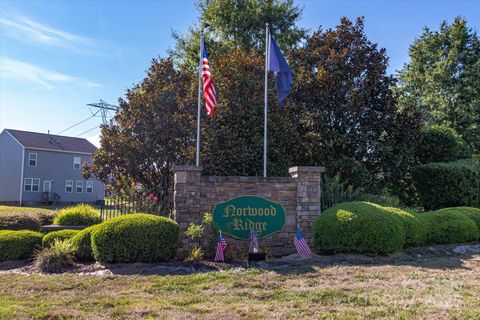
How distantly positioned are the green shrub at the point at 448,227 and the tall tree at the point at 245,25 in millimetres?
10479

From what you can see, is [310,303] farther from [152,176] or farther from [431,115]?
[431,115]

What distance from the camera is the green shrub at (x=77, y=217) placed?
36.0 ft

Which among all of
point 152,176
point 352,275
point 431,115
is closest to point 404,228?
point 352,275

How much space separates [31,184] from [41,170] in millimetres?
1386

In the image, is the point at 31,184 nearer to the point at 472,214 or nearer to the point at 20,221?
the point at 20,221

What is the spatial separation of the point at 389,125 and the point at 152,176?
7.46m

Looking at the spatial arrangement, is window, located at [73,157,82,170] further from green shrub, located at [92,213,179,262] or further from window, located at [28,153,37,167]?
green shrub, located at [92,213,179,262]

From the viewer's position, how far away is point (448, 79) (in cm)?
2111

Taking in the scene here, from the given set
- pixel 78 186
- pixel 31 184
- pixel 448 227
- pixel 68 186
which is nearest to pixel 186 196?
pixel 448 227

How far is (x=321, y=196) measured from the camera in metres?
10.4

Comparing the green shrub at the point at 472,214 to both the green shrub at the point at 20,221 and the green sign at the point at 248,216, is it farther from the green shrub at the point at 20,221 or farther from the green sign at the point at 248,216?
the green shrub at the point at 20,221

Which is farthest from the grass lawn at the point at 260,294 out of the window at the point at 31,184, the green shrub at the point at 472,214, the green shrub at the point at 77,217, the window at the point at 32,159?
the window at the point at 32,159

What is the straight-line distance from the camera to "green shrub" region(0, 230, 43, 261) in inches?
332

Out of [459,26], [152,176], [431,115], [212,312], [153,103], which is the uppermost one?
[459,26]
